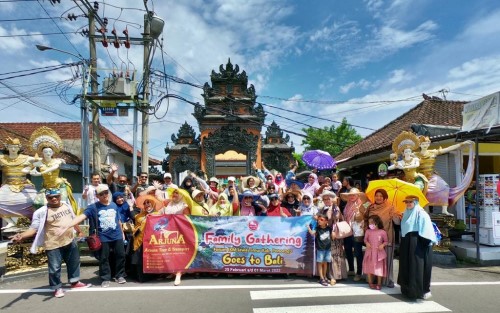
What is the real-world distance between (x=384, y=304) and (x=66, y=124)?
21.5 meters

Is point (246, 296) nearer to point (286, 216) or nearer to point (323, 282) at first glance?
point (323, 282)

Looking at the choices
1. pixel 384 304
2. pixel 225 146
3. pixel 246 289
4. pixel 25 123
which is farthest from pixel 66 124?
pixel 384 304

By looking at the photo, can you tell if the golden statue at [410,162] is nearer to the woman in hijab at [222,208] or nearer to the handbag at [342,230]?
the handbag at [342,230]

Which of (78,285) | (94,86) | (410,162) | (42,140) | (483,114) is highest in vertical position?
(94,86)

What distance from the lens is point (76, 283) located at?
5137 mm

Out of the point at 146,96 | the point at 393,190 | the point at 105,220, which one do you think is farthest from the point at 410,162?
the point at 146,96

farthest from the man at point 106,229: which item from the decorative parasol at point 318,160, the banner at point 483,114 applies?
the banner at point 483,114

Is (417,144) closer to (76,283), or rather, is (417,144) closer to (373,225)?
(373,225)

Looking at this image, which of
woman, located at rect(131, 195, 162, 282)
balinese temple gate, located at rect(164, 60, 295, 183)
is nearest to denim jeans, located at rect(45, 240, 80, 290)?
woman, located at rect(131, 195, 162, 282)

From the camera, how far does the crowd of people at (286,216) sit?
15.3 ft

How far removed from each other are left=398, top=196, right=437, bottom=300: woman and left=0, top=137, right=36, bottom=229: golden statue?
272 inches

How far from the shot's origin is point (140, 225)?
5570mm

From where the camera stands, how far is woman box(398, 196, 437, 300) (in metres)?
4.53

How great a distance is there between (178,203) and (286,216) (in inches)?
76.4
